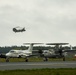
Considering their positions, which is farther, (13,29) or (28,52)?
(13,29)

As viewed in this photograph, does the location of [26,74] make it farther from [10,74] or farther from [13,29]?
[13,29]

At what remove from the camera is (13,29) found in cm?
13438

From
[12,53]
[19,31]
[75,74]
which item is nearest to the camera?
[75,74]

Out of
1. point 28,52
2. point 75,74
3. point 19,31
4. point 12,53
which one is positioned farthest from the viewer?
point 19,31

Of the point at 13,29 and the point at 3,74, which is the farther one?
the point at 13,29

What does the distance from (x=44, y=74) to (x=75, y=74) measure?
2.78 m

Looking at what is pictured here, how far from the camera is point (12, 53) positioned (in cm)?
8738

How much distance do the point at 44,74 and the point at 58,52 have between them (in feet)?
208

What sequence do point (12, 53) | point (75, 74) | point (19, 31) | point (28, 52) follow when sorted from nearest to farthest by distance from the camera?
point (75, 74), point (12, 53), point (28, 52), point (19, 31)

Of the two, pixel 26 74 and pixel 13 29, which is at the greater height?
pixel 13 29

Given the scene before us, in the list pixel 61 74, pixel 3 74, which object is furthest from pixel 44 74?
pixel 3 74

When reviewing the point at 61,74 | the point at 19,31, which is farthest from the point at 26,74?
the point at 19,31

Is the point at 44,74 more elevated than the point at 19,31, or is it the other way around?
the point at 19,31

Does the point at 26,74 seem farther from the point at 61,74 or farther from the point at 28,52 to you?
the point at 28,52
